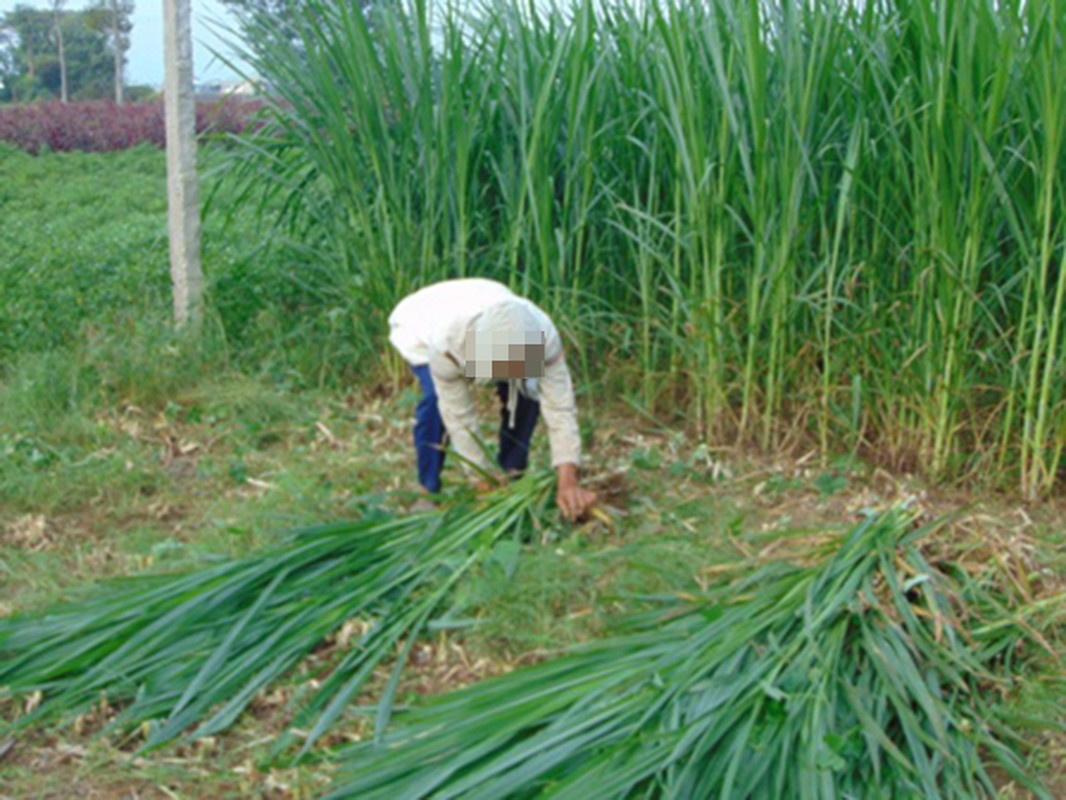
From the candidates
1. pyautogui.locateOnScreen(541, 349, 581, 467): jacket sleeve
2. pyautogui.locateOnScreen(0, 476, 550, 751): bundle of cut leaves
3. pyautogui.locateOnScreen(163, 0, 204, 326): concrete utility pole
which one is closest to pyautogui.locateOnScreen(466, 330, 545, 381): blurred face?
pyautogui.locateOnScreen(541, 349, 581, 467): jacket sleeve

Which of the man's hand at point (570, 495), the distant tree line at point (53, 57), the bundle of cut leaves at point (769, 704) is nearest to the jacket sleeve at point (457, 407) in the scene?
the man's hand at point (570, 495)

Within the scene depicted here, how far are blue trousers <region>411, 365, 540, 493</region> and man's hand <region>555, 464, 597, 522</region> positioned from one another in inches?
16.5

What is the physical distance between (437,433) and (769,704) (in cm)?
182

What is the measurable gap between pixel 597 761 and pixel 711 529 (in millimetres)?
1547

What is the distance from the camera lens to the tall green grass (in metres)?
4.19

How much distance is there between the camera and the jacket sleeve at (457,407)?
400cm

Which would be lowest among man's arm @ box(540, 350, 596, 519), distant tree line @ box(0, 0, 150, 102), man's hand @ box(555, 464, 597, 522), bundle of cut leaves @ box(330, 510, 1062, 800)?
bundle of cut leaves @ box(330, 510, 1062, 800)

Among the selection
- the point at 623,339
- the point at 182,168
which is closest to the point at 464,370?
the point at 623,339

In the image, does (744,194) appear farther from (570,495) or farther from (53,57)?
(53,57)

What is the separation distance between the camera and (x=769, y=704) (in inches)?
112

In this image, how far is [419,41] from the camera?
5.48 meters

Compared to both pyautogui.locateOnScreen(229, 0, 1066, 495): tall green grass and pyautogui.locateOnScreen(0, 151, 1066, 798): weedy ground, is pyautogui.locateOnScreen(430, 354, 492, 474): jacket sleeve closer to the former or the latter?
pyautogui.locateOnScreen(0, 151, 1066, 798): weedy ground

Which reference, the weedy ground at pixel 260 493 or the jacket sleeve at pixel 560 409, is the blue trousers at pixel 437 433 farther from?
the jacket sleeve at pixel 560 409

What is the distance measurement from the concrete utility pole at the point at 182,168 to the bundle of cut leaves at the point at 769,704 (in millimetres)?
3679
